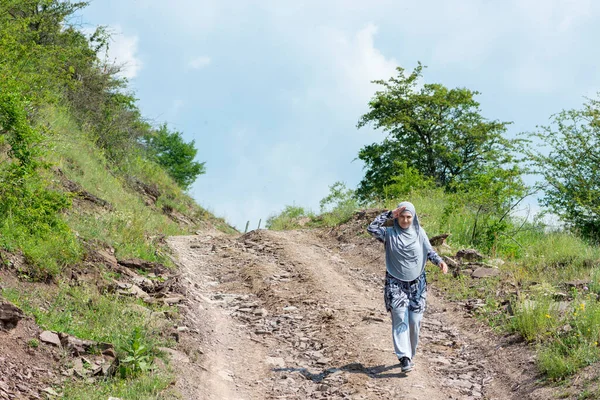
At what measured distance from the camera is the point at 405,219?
8797 mm

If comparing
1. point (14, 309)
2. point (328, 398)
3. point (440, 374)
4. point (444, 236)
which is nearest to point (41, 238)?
point (14, 309)

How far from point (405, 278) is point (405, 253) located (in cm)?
33

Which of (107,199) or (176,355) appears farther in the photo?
(107,199)

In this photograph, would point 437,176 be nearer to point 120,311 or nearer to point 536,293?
point 536,293

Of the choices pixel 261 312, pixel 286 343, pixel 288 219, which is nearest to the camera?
pixel 286 343

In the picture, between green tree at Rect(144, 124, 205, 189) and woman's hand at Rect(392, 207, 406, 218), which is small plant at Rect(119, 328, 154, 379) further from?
green tree at Rect(144, 124, 205, 189)

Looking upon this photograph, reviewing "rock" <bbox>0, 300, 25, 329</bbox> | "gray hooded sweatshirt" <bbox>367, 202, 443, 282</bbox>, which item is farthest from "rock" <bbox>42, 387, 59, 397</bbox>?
"gray hooded sweatshirt" <bbox>367, 202, 443, 282</bbox>

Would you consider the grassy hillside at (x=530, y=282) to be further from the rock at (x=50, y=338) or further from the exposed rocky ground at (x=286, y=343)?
the rock at (x=50, y=338)

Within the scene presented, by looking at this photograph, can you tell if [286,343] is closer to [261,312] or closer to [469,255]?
[261,312]

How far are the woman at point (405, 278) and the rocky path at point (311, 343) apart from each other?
0.43 metres

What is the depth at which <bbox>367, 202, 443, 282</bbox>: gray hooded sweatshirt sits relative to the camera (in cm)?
874

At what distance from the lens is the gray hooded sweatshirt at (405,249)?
874 cm

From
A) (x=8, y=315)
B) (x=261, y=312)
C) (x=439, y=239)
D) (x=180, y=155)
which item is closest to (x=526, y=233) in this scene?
(x=439, y=239)

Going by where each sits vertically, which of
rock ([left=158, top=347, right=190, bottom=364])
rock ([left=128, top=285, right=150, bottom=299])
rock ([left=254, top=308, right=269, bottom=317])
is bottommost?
rock ([left=158, top=347, right=190, bottom=364])
